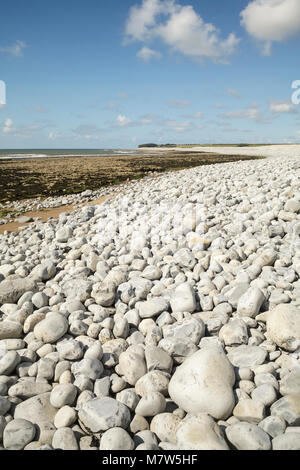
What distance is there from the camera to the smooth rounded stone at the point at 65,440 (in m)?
2.34

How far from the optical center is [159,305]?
391 cm

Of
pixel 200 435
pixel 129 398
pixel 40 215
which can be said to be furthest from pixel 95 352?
pixel 40 215

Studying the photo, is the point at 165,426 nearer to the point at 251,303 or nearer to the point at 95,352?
the point at 95,352

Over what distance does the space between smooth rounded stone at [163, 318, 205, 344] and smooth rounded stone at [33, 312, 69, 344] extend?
4.13 ft

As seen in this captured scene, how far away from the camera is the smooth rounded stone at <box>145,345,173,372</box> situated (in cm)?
306

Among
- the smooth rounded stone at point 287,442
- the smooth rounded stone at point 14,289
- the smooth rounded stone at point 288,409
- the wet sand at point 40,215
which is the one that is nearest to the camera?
the smooth rounded stone at point 287,442

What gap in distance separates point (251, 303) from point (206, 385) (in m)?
1.33

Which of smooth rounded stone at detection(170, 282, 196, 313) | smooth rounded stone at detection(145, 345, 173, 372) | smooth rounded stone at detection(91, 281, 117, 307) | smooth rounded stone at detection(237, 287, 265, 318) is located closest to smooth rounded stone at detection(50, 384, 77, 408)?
smooth rounded stone at detection(145, 345, 173, 372)

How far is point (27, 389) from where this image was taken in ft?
9.52

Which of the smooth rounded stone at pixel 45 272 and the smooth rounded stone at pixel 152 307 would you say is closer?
the smooth rounded stone at pixel 152 307

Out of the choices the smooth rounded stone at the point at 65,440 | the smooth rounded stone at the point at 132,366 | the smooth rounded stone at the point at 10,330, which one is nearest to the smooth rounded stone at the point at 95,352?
the smooth rounded stone at the point at 132,366

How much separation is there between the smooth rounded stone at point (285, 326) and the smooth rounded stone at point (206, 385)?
75cm

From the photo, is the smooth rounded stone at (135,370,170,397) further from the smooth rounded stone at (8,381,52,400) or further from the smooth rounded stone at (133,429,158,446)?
the smooth rounded stone at (8,381,52,400)

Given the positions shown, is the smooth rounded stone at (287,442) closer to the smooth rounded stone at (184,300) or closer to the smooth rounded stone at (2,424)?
the smooth rounded stone at (184,300)
